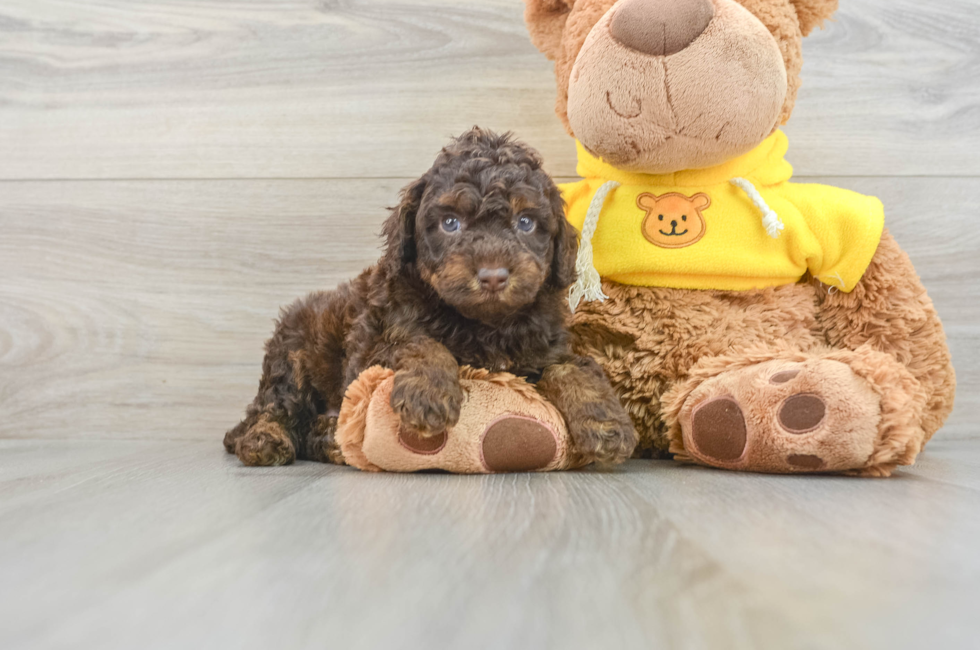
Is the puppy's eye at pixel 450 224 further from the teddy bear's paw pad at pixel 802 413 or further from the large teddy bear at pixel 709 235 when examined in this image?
the teddy bear's paw pad at pixel 802 413

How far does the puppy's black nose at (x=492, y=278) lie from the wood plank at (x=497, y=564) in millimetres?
352

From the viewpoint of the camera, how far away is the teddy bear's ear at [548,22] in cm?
183

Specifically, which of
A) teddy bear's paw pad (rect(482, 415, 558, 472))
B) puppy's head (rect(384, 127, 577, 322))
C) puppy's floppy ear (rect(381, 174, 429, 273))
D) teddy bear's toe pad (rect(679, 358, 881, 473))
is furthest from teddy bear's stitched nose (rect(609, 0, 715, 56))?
teddy bear's paw pad (rect(482, 415, 558, 472))

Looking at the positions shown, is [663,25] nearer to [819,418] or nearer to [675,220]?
[675,220]

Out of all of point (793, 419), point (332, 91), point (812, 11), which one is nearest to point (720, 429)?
point (793, 419)

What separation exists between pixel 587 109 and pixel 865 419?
826 mm

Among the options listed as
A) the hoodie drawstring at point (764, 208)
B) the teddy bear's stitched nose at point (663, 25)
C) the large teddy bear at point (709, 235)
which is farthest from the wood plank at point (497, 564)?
the teddy bear's stitched nose at point (663, 25)

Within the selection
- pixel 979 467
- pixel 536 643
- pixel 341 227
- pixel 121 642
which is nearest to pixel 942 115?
pixel 979 467

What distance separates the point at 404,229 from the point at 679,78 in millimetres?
637

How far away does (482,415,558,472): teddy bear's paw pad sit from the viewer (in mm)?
1409

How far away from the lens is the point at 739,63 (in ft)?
4.98

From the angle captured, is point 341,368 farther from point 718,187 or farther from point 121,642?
point 121,642

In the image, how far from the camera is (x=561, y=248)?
1.58m

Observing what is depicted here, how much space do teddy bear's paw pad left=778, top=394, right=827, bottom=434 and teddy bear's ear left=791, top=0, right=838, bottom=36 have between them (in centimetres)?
95
